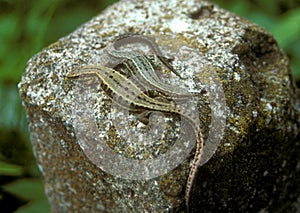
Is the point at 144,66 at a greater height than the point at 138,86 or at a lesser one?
greater

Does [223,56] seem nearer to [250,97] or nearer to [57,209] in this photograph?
[250,97]

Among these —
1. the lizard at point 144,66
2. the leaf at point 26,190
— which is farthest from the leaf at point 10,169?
the lizard at point 144,66

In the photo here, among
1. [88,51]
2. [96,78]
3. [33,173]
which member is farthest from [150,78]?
[33,173]

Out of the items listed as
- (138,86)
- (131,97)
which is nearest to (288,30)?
(138,86)

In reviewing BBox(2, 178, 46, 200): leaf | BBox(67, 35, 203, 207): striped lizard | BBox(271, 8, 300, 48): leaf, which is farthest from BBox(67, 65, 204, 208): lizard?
BBox(271, 8, 300, 48): leaf

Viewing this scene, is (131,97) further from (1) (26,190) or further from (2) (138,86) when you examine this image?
(1) (26,190)

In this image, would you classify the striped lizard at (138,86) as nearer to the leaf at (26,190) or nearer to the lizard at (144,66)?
the lizard at (144,66)
